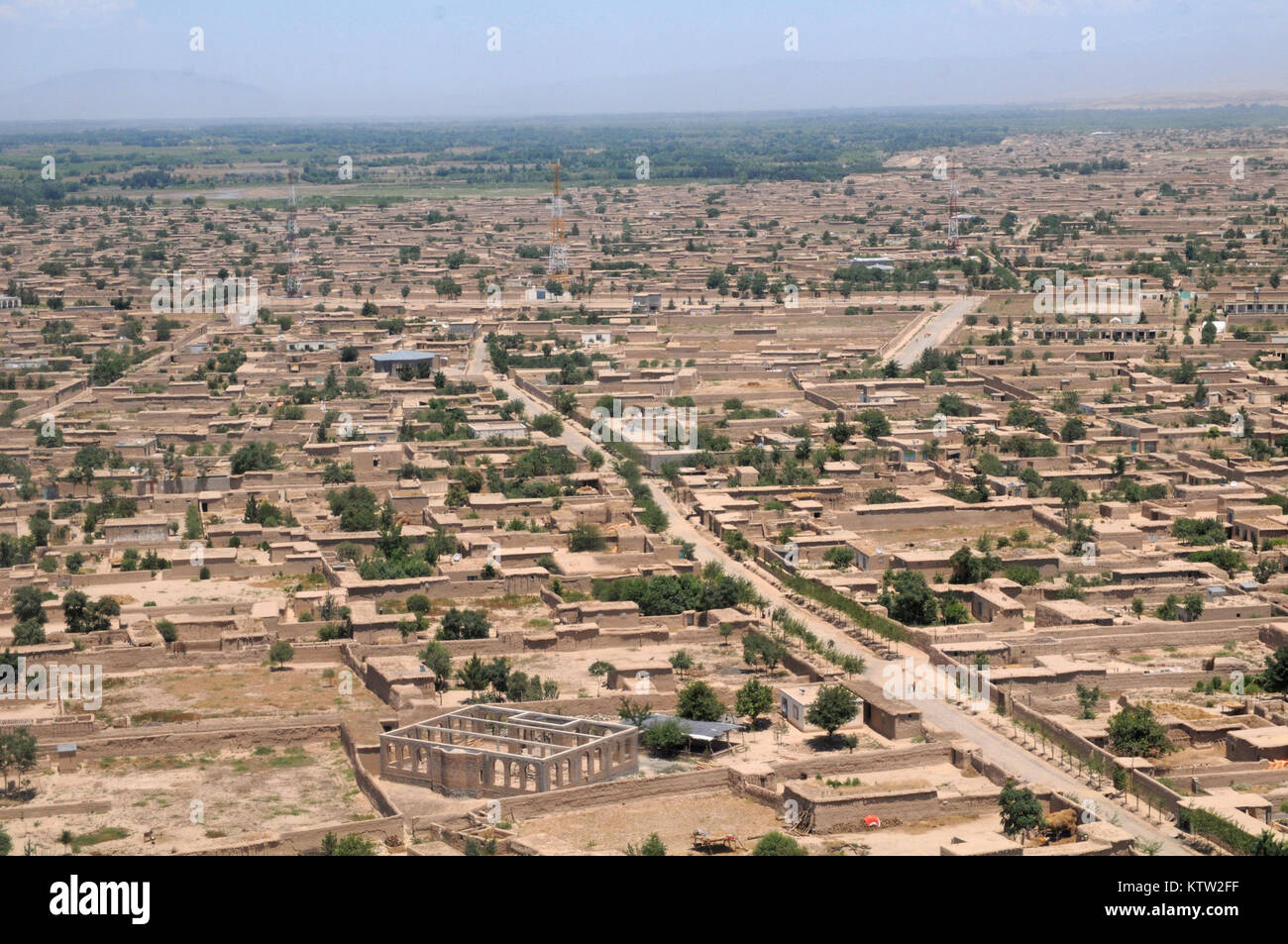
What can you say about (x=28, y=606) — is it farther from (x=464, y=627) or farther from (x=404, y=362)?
(x=404, y=362)

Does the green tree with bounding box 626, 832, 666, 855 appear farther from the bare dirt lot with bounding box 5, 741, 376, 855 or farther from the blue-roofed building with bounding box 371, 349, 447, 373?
the blue-roofed building with bounding box 371, 349, 447, 373

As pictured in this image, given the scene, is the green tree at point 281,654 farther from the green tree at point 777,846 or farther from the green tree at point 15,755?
the green tree at point 777,846

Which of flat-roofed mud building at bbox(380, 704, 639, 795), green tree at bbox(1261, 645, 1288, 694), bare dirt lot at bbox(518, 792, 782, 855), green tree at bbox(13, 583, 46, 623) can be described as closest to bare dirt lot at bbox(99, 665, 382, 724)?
flat-roofed mud building at bbox(380, 704, 639, 795)

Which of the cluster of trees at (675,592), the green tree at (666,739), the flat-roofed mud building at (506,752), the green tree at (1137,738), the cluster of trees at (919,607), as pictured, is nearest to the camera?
the flat-roofed mud building at (506,752)

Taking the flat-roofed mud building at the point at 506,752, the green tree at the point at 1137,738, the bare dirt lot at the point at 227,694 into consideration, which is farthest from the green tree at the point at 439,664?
the green tree at the point at 1137,738

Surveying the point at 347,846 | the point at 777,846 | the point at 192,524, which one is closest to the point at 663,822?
the point at 777,846

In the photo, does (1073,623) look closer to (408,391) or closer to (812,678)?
(812,678)

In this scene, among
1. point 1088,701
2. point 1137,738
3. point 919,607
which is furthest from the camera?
point 919,607

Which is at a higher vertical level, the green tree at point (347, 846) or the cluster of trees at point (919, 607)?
the green tree at point (347, 846)

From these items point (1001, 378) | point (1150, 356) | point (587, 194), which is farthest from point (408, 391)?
point (587, 194)
